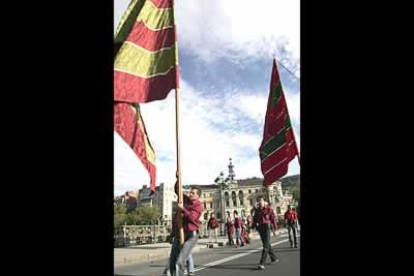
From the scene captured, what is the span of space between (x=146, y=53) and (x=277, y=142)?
3.89m

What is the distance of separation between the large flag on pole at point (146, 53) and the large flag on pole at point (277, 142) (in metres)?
3.52

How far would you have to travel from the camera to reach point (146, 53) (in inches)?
234

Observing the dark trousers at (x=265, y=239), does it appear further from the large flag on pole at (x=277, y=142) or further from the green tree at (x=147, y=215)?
the green tree at (x=147, y=215)

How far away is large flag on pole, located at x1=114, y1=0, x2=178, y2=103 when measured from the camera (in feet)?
18.1

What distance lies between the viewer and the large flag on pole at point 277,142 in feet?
29.2

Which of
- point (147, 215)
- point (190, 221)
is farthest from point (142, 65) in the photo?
point (147, 215)

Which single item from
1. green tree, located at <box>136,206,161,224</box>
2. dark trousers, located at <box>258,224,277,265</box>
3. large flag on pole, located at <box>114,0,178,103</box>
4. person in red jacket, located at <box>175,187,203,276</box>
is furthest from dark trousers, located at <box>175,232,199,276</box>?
green tree, located at <box>136,206,161,224</box>

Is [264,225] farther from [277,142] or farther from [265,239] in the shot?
[277,142]

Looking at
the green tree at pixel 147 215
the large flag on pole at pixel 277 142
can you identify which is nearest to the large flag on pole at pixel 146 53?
the large flag on pole at pixel 277 142

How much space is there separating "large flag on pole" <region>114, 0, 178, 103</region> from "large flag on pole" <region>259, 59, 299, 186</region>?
11.6 ft

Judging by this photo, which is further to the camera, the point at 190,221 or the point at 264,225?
the point at 264,225
